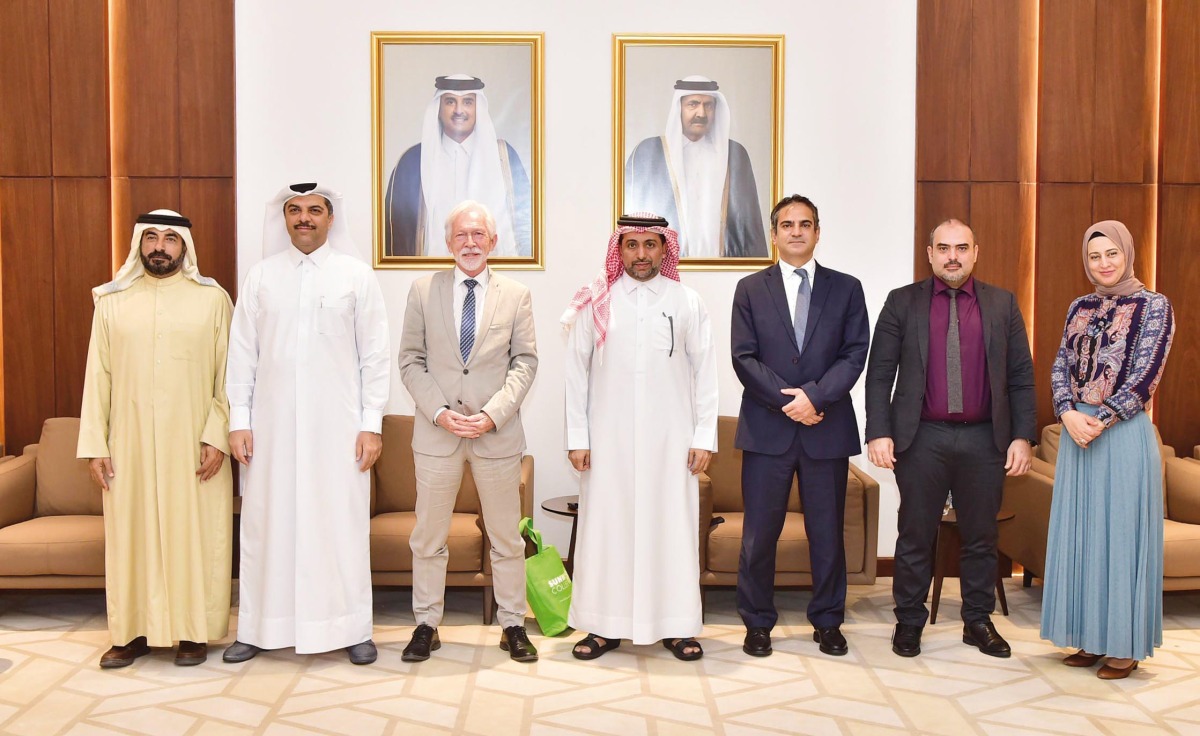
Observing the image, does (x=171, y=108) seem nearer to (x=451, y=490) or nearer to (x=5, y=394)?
(x=5, y=394)

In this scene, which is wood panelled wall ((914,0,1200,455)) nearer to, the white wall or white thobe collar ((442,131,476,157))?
the white wall

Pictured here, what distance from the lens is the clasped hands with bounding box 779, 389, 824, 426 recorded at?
372 centimetres

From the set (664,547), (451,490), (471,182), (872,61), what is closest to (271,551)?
(451,490)

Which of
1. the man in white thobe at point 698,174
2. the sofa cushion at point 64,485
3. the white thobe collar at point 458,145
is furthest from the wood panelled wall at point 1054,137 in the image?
the sofa cushion at point 64,485

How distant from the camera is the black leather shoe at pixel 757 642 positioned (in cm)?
385

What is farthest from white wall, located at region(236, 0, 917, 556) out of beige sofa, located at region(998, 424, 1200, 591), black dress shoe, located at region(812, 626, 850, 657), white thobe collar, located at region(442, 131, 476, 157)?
black dress shoe, located at region(812, 626, 850, 657)

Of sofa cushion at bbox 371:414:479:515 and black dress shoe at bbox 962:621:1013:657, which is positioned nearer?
black dress shoe at bbox 962:621:1013:657

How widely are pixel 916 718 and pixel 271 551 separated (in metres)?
2.38

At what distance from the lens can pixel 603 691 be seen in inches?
136

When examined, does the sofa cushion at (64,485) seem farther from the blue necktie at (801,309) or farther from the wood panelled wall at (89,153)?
the blue necktie at (801,309)

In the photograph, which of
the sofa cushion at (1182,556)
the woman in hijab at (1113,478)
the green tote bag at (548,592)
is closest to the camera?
the woman in hijab at (1113,478)

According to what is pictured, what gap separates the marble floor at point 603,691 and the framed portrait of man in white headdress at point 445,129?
2047 mm

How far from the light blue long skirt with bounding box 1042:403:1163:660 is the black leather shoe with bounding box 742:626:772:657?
1090 millimetres

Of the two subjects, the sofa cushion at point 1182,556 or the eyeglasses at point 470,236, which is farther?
the sofa cushion at point 1182,556
